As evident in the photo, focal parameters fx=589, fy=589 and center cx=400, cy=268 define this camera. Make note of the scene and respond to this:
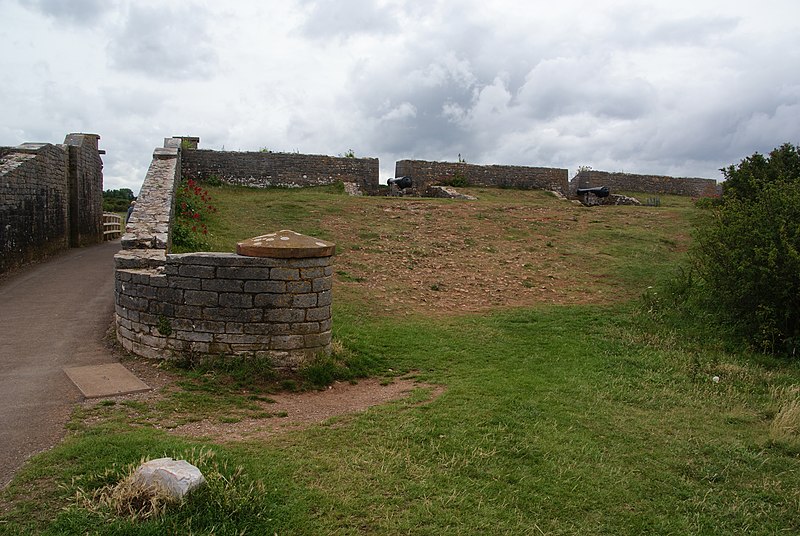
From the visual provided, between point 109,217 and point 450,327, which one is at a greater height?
point 109,217

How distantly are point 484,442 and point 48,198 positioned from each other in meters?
13.0

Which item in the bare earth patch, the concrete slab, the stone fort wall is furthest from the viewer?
the stone fort wall

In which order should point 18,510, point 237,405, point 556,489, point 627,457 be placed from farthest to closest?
1. point 237,405
2. point 627,457
3. point 556,489
4. point 18,510

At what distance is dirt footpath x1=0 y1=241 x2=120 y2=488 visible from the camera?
483 cm

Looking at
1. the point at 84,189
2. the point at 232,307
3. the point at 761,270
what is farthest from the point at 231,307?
the point at 84,189

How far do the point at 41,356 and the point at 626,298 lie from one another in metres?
9.90

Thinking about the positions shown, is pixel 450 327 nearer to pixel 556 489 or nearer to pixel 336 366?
pixel 336 366

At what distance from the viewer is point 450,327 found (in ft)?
31.1

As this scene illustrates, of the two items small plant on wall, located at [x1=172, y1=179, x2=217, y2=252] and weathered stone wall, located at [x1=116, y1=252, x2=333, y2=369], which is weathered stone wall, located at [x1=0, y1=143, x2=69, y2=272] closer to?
small plant on wall, located at [x1=172, y1=179, x2=217, y2=252]

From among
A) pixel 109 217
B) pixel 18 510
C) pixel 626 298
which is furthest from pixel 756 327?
pixel 109 217

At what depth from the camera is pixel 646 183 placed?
2920 centimetres

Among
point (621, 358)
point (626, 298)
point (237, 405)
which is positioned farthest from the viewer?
point (626, 298)

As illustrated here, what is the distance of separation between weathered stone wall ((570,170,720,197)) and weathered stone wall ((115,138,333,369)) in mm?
23441

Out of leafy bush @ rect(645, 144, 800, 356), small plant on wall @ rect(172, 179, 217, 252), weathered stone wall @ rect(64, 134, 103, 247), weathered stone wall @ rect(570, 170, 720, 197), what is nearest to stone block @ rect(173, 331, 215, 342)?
small plant on wall @ rect(172, 179, 217, 252)
